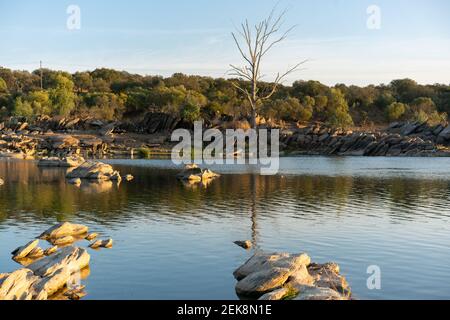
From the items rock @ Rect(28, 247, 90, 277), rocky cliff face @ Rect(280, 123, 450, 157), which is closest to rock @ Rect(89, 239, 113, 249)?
rock @ Rect(28, 247, 90, 277)

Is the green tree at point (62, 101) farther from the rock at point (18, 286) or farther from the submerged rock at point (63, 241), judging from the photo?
the rock at point (18, 286)

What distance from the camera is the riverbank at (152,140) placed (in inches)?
3730

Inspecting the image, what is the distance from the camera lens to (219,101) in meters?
139

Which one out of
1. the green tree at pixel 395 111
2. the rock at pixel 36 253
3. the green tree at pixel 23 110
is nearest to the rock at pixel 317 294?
the rock at pixel 36 253

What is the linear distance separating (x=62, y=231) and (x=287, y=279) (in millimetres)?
12655

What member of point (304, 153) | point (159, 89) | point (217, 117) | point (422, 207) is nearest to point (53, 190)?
point (422, 207)

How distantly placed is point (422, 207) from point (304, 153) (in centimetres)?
6701

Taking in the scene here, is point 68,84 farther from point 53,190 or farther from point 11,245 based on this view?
point 11,245

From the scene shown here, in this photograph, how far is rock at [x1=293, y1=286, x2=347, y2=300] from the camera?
15.3 m

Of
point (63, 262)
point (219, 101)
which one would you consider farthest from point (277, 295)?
point (219, 101)

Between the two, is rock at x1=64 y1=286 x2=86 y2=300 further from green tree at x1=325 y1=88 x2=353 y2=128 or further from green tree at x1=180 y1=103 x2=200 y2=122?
green tree at x1=325 y1=88 x2=353 y2=128

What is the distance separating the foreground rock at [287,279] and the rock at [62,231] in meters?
10.0

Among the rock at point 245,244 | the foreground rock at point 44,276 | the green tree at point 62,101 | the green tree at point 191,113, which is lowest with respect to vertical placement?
the rock at point 245,244

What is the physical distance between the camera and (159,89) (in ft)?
456
